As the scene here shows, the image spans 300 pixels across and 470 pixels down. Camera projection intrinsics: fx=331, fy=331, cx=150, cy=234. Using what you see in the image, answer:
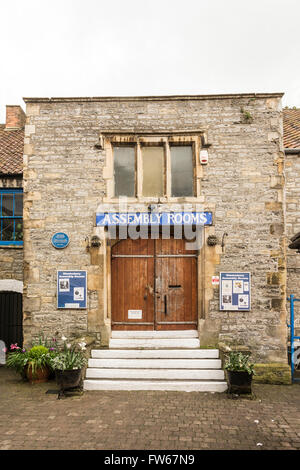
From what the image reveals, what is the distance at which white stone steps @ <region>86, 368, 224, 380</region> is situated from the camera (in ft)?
21.5

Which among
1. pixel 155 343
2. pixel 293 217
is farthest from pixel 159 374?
pixel 293 217

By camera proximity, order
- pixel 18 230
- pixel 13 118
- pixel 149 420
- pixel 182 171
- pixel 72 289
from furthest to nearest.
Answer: pixel 13 118, pixel 18 230, pixel 182 171, pixel 72 289, pixel 149 420

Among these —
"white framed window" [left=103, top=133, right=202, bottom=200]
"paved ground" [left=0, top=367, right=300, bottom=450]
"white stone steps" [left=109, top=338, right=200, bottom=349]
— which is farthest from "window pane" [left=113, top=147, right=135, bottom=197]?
"paved ground" [left=0, top=367, right=300, bottom=450]

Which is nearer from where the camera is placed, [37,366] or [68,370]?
[68,370]

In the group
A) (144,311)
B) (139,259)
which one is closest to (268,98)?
(139,259)

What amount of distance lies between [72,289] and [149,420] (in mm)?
3461

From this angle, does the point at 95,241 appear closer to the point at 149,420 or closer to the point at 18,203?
the point at 18,203

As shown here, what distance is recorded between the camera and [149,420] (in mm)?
5035

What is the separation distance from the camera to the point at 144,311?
308 inches

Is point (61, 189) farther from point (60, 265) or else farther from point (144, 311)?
point (144, 311)

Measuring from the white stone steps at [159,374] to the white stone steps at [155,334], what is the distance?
3.29 feet

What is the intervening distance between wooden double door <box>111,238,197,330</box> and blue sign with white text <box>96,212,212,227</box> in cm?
56

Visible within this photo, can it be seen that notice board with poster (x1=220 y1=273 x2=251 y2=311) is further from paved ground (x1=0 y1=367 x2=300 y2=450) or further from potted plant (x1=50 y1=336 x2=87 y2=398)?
potted plant (x1=50 y1=336 x2=87 y2=398)
